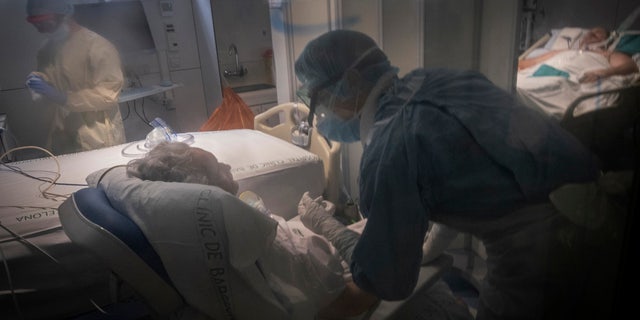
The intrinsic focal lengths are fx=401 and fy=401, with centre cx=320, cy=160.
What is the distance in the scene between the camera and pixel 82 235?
85 cm

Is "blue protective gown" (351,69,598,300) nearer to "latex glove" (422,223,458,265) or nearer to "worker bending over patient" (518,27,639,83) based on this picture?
"worker bending over patient" (518,27,639,83)

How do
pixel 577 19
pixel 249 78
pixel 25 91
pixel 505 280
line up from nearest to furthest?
1. pixel 577 19
2. pixel 505 280
3. pixel 25 91
4. pixel 249 78

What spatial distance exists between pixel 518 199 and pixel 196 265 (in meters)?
0.65

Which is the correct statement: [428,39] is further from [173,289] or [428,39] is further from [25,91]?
[25,91]

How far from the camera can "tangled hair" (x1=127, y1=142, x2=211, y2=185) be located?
119 cm

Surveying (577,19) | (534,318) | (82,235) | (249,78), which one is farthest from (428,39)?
(249,78)

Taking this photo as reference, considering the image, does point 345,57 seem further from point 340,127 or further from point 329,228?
point 329,228

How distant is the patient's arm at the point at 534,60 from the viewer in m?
0.73

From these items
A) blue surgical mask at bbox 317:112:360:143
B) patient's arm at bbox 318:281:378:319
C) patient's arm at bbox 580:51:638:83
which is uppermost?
patient's arm at bbox 580:51:638:83

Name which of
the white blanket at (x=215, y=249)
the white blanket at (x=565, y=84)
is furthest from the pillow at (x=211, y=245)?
the white blanket at (x=565, y=84)

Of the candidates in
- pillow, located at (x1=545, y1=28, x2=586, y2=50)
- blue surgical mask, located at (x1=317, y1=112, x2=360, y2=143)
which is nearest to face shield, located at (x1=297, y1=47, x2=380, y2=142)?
blue surgical mask, located at (x1=317, y1=112, x2=360, y2=143)

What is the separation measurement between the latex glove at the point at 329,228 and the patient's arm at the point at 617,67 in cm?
56

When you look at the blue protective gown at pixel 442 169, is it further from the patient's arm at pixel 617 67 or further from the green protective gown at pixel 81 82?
the green protective gown at pixel 81 82

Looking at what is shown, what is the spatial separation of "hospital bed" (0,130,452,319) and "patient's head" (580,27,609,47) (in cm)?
63
